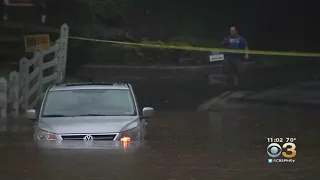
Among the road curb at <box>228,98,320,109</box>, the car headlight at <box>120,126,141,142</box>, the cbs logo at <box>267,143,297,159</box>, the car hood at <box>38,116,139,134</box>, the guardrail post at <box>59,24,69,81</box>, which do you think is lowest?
the road curb at <box>228,98,320,109</box>

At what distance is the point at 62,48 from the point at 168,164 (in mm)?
11221

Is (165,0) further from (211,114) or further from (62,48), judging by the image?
(211,114)

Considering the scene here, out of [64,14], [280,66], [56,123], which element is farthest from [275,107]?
[56,123]

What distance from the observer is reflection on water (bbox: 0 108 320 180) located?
32.6 ft

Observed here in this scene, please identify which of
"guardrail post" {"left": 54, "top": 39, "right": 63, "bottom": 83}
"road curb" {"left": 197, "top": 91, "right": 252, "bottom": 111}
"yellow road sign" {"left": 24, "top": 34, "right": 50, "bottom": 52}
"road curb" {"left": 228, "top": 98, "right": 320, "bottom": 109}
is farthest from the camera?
"guardrail post" {"left": 54, "top": 39, "right": 63, "bottom": 83}

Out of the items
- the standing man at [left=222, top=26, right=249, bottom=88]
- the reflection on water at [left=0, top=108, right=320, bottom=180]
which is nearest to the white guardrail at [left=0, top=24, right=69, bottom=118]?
the reflection on water at [left=0, top=108, right=320, bottom=180]

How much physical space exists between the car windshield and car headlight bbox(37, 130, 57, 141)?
0.73 m

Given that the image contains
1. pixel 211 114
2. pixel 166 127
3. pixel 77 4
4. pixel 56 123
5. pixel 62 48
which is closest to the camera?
pixel 56 123

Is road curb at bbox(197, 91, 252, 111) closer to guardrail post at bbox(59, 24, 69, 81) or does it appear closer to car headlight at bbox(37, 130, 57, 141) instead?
guardrail post at bbox(59, 24, 69, 81)

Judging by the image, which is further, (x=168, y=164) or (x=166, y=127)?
(x=166, y=127)

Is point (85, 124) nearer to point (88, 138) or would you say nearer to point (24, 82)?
point (88, 138)

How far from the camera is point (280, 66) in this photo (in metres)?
22.6

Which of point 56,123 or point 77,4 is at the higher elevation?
point 77,4

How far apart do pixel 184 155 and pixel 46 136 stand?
6.53ft
